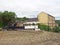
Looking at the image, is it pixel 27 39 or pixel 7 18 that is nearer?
pixel 27 39

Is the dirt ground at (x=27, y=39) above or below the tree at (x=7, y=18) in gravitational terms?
below

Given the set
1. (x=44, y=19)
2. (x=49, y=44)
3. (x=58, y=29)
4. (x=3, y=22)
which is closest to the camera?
(x=49, y=44)

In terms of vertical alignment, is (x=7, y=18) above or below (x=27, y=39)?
above

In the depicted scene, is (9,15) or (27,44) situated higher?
(9,15)

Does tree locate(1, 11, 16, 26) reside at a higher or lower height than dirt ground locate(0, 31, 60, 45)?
higher

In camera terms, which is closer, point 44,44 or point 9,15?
point 44,44

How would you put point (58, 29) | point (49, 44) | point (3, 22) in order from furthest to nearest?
1. point (3, 22)
2. point (58, 29)
3. point (49, 44)

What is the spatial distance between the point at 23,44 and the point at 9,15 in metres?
33.3

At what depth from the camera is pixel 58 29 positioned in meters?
37.6

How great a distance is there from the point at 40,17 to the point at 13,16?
39.6 ft

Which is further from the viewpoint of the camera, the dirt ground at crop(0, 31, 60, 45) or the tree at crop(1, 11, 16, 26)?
the tree at crop(1, 11, 16, 26)

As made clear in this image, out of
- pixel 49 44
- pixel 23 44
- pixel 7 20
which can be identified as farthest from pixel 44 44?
pixel 7 20

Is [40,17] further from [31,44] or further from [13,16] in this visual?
[31,44]

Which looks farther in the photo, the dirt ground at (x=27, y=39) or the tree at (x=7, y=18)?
the tree at (x=7, y=18)
